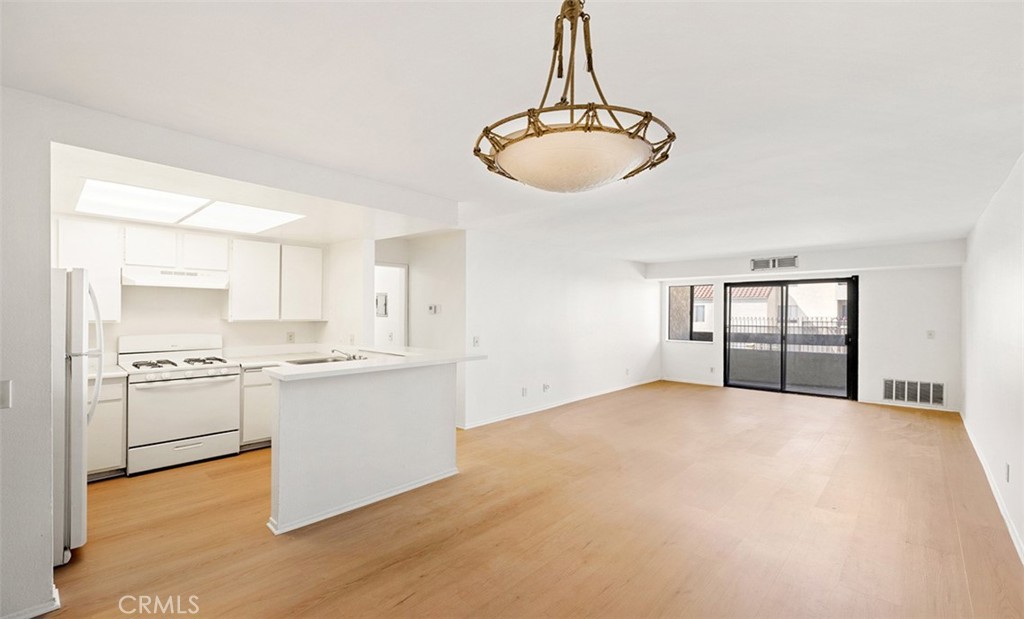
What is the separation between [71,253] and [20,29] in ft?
9.42

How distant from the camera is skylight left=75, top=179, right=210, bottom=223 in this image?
10.7 ft

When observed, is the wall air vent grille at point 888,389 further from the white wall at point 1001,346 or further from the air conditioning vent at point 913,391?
the white wall at point 1001,346

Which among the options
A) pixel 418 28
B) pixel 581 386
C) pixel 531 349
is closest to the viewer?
pixel 418 28

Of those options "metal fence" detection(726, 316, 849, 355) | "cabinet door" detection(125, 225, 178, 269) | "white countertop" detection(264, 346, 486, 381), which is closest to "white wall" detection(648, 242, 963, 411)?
"metal fence" detection(726, 316, 849, 355)

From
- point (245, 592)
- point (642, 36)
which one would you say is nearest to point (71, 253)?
point (245, 592)

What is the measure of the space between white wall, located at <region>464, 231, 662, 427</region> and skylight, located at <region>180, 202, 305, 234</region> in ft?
6.78

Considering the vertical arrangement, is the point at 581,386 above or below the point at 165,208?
below

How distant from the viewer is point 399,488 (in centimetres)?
352

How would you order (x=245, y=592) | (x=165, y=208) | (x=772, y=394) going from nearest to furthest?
(x=245, y=592) < (x=165, y=208) < (x=772, y=394)

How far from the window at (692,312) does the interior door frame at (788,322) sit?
31 centimetres

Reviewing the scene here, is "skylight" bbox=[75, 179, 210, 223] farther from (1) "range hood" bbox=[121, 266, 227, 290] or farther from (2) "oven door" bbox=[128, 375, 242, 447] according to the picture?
(2) "oven door" bbox=[128, 375, 242, 447]

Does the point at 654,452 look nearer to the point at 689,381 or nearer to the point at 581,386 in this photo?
the point at 581,386

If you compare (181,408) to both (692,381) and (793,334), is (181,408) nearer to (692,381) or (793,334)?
(692,381)

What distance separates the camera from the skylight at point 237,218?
384 cm
